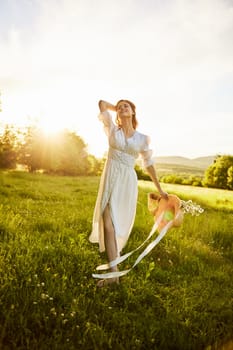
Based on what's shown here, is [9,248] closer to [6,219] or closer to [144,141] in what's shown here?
[6,219]

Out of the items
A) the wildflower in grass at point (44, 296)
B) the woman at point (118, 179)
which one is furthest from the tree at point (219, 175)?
the wildflower in grass at point (44, 296)

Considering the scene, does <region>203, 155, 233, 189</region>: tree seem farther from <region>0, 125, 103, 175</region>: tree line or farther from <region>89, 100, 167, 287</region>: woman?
<region>89, 100, 167, 287</region>: woman

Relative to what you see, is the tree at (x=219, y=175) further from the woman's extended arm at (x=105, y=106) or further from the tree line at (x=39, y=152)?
the woman's extended arm at (x=105, y=106)

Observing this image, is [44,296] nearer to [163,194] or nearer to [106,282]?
[106,282]

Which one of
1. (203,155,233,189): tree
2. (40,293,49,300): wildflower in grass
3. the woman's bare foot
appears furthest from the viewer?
(203,155,233,189): tree

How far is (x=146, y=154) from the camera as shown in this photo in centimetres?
561

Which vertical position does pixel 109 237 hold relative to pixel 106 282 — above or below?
above

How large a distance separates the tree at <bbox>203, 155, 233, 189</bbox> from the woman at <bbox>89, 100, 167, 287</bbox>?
78.7 ft

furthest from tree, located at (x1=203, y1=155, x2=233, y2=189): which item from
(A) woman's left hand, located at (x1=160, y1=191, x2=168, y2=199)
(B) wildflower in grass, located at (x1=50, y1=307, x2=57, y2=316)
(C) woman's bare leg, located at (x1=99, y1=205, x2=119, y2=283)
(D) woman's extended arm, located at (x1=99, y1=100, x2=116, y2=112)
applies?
(B) wildflower in grass, located at (x1=50, y1=307, x2=57, y2=316)

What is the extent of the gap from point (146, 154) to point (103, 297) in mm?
2128

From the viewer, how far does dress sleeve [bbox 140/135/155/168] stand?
5.51 m

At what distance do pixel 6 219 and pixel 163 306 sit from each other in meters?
3.27

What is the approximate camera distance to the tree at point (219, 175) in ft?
93.9

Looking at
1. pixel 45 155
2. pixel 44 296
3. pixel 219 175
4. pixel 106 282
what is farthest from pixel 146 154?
pixel 45 155
